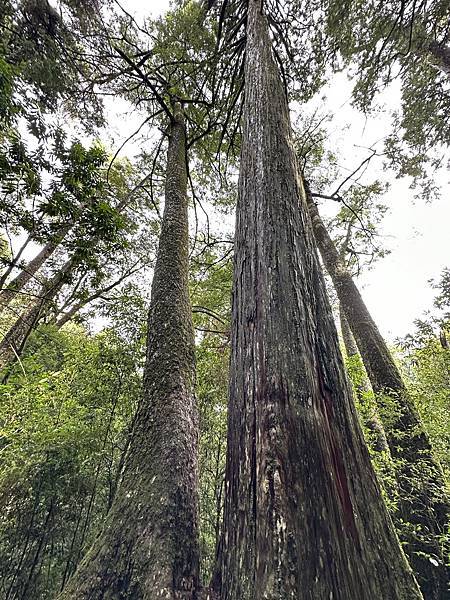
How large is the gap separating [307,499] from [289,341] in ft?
1.22

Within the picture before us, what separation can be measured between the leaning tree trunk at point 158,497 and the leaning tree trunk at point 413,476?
2.35 m

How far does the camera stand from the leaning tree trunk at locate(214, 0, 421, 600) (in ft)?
1.83

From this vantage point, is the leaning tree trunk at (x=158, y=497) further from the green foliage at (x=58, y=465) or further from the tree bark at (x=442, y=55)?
the tree bark at (x=442, y=55)

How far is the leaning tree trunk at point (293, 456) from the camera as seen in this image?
56cm

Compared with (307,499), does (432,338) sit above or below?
above

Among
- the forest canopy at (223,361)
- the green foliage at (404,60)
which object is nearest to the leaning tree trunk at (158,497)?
the forest canopy at (223,361)

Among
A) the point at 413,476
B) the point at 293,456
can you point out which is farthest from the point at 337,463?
the point at 413,476

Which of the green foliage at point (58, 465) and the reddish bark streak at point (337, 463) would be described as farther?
the green foliage at point (58, 465)

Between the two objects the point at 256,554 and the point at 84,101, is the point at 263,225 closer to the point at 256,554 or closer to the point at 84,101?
the point at 256,554

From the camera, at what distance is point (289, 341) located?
0.84 meters

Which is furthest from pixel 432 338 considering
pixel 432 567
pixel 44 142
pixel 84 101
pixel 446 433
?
pixel 84 101

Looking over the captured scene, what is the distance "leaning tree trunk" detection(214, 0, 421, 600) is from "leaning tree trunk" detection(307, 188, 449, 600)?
2.61 m

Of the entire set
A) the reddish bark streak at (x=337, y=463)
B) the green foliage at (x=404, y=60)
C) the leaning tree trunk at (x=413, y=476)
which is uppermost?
the green foliage at (x=404, y=60)

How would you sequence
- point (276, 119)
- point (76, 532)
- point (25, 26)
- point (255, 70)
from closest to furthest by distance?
1. point (276, 119)
2. point (255, 70)
3. point (76, 532)
4. point (25, 26)
